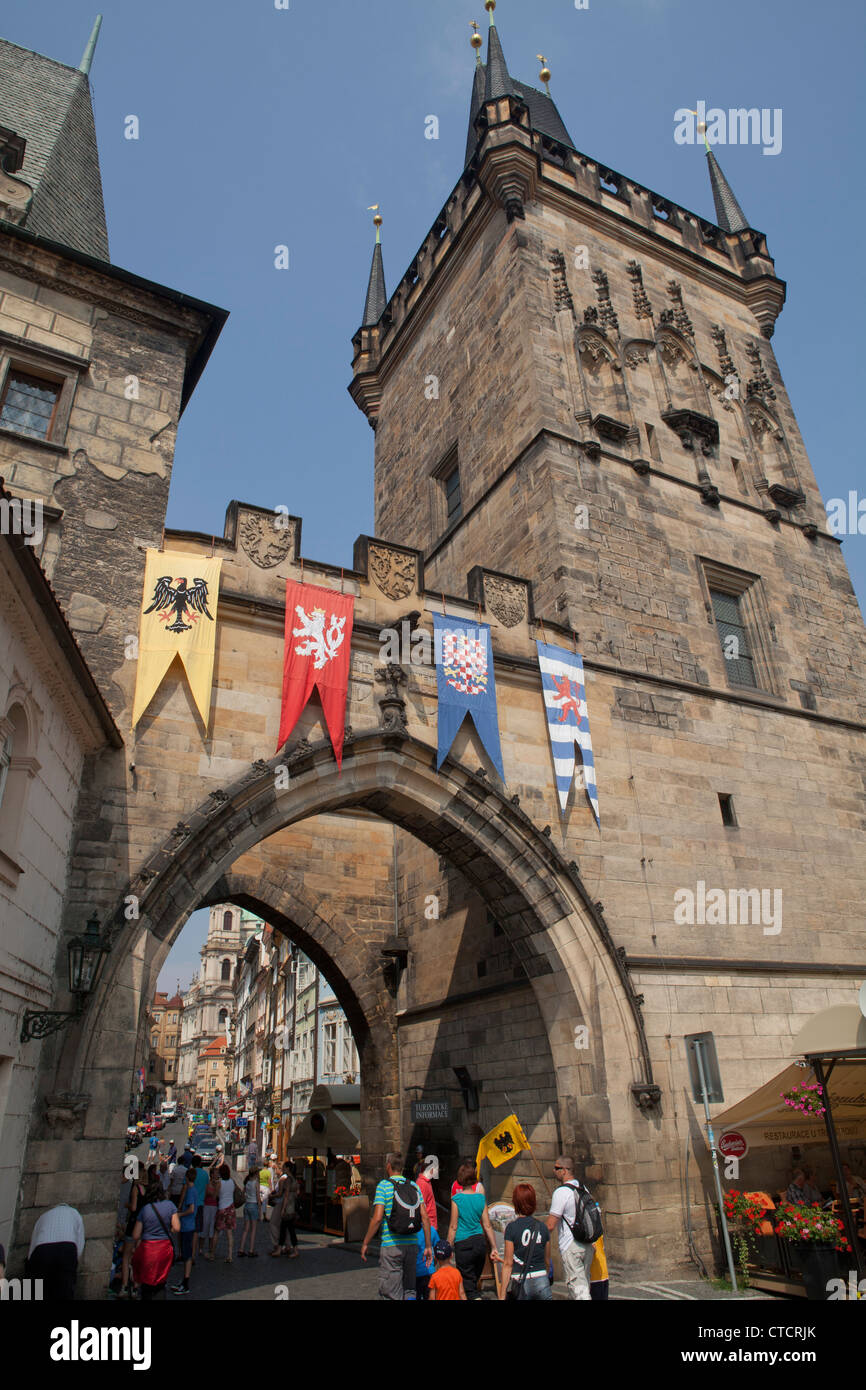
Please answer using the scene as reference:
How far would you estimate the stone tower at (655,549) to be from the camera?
10.9 metres

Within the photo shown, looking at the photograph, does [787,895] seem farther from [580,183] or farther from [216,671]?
[580,183]

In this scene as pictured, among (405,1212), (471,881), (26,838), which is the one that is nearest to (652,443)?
(471,881)

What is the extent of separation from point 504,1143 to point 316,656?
546 cm

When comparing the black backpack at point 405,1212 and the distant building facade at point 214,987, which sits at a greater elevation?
the distant building facade at point 214,987

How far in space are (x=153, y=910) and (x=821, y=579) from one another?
13.2 meters

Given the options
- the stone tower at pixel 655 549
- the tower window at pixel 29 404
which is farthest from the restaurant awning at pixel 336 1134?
the tower window at pixel 29 404

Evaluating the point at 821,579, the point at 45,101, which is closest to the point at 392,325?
the point at 45,101

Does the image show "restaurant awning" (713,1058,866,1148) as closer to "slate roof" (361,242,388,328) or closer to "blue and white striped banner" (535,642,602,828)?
"blue and white striped banner" (535,642,602,828)

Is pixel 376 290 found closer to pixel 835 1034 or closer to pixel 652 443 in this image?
pixel 652 443

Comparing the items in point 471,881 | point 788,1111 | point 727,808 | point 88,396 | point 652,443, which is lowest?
point 788,1111

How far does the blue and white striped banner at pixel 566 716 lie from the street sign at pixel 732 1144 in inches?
146

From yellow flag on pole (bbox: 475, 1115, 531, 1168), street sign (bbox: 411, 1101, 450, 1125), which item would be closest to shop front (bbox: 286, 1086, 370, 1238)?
street sign (bbox: 411, 1101, 450, 1125)

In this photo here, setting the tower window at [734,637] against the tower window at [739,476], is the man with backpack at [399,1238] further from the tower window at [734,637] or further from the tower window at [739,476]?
the tower window at [739,476]

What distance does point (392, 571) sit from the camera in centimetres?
1094
